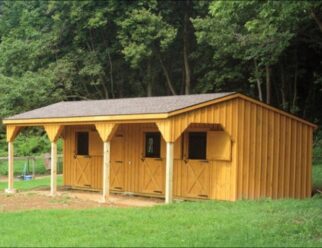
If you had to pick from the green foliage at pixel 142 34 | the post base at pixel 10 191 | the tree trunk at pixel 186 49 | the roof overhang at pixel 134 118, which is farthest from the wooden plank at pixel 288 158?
the tree trunk at pixel 186 49

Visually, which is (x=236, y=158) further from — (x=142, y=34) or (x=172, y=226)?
(x=142, y=34)

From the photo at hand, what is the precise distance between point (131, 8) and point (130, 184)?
19480 mm

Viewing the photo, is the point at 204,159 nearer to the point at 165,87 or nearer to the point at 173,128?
the point at 173,128

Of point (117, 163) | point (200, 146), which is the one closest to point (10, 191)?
point (117, 163)

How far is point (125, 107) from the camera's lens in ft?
57.6

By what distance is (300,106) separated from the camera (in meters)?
34.1

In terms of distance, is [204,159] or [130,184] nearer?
[204,159]

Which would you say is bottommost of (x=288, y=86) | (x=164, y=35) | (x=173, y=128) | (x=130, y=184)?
(x=130, y=184)

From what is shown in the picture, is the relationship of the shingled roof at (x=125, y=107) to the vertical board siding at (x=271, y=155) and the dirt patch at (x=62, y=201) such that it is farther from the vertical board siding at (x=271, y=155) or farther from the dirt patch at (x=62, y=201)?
the dirt patch at (x=62, y=201)

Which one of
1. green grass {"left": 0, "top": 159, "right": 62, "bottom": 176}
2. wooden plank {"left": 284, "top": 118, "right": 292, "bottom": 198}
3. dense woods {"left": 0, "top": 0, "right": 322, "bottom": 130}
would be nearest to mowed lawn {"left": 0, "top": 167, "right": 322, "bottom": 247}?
wooden plank {"left": 284, "top": 118, "right": 292, "bottom": 198}

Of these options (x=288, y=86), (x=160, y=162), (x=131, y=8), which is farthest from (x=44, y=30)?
(x=160, y=162)

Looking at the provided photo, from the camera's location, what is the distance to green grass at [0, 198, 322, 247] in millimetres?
9562

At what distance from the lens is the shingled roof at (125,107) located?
15.8m

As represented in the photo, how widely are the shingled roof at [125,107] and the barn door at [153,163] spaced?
1216 millimetres
